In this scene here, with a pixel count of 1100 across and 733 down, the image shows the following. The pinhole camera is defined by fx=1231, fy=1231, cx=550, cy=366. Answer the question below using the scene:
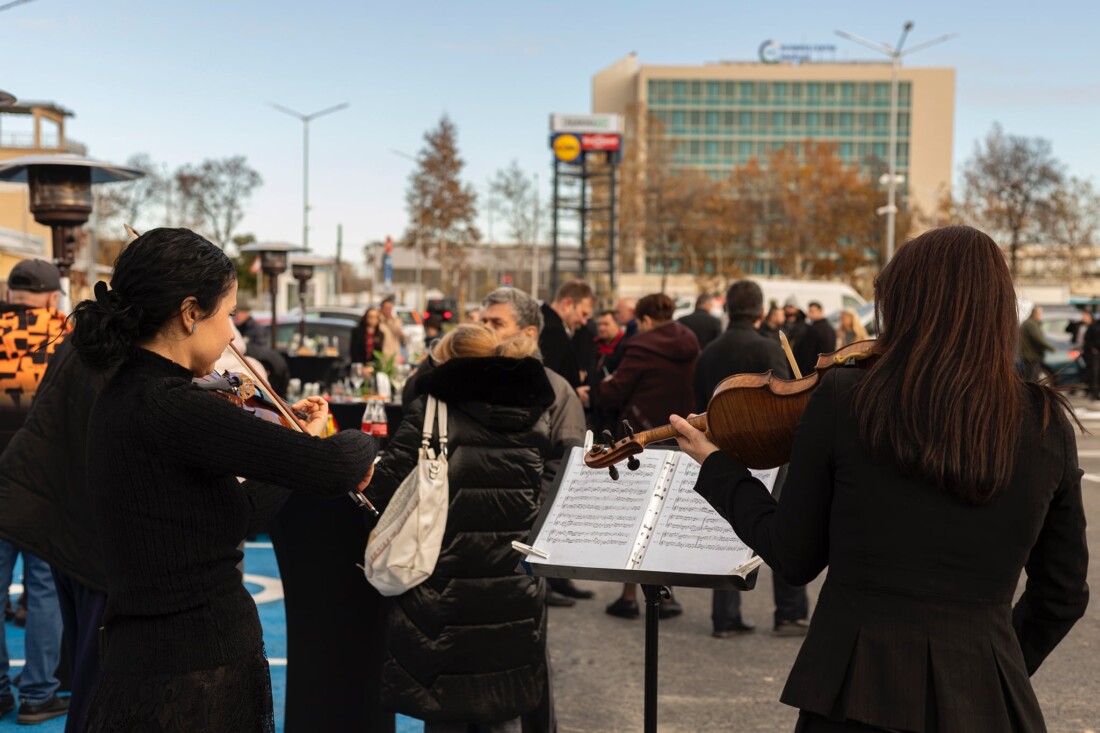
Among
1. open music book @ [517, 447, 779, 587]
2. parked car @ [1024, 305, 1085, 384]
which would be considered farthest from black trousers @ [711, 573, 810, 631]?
parked car @ [1024, 305, 1085, 384]

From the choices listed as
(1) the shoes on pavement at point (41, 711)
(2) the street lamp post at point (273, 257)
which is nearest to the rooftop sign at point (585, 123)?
(2) the street lamp post at point (273, 257)

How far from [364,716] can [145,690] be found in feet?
7.15

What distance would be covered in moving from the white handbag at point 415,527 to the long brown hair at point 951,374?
2.04 meters

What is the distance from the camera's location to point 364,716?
15.5 ft

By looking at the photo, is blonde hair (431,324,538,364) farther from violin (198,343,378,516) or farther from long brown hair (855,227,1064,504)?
long brown hair (855,227,1064,504)

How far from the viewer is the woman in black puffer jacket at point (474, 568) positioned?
4129mm

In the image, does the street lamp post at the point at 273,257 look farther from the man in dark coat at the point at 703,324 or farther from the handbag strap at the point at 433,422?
the handbag strap at the point at 433,422

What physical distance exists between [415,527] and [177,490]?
5.03 feet

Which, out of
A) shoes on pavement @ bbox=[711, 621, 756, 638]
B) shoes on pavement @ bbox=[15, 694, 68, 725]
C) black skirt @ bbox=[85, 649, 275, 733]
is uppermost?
black skirt @ bbox=[85, 649, 275, 733]

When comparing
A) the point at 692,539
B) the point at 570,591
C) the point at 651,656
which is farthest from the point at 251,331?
the point at 692,539

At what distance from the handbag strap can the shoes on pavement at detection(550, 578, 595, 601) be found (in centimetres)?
450

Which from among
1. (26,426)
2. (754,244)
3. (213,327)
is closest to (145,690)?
(213,327)

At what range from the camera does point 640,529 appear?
3141mm

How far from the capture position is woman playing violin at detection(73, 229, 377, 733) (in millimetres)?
2561
